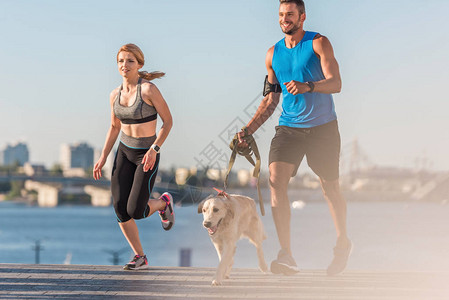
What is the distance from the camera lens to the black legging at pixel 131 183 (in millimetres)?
6004

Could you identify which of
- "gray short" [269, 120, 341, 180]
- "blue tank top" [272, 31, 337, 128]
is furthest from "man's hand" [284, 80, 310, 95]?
"gray short" [269, 120, 341, 180]

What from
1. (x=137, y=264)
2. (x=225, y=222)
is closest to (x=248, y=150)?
(x=225, y=222)

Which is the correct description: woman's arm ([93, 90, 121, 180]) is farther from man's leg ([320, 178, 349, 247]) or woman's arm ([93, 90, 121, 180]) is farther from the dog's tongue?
man's leg ([320, 178, 349, 247])

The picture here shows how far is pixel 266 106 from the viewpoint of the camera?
5746 mm

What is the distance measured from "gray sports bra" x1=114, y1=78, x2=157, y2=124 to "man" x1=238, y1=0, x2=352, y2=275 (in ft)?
2.73

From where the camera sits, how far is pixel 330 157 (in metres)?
5.59

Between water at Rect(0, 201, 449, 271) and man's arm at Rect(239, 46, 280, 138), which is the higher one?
man's arm at Rect(239, 46, 280, 138)

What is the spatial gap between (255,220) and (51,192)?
13387 cm

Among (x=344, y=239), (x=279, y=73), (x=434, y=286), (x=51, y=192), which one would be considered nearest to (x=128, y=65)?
(x=279, y=73)

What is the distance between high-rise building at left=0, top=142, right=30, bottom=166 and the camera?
5473 inches

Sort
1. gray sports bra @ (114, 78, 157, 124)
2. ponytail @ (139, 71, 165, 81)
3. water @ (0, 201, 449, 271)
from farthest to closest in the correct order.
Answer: water @ (0, 201, 449, 271)
ponytail @ (139, 71, 165, 81)
gray sports bra @ (114, 78, 157, 124)

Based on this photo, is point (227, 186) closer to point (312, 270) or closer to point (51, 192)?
point (312, 270)

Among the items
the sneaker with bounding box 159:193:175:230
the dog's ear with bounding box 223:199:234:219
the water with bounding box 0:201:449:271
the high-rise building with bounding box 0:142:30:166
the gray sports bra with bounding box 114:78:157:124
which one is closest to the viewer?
the dog's ear with bounding box 223:199:234:219

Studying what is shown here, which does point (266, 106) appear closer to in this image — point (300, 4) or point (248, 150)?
point (248, 150)
